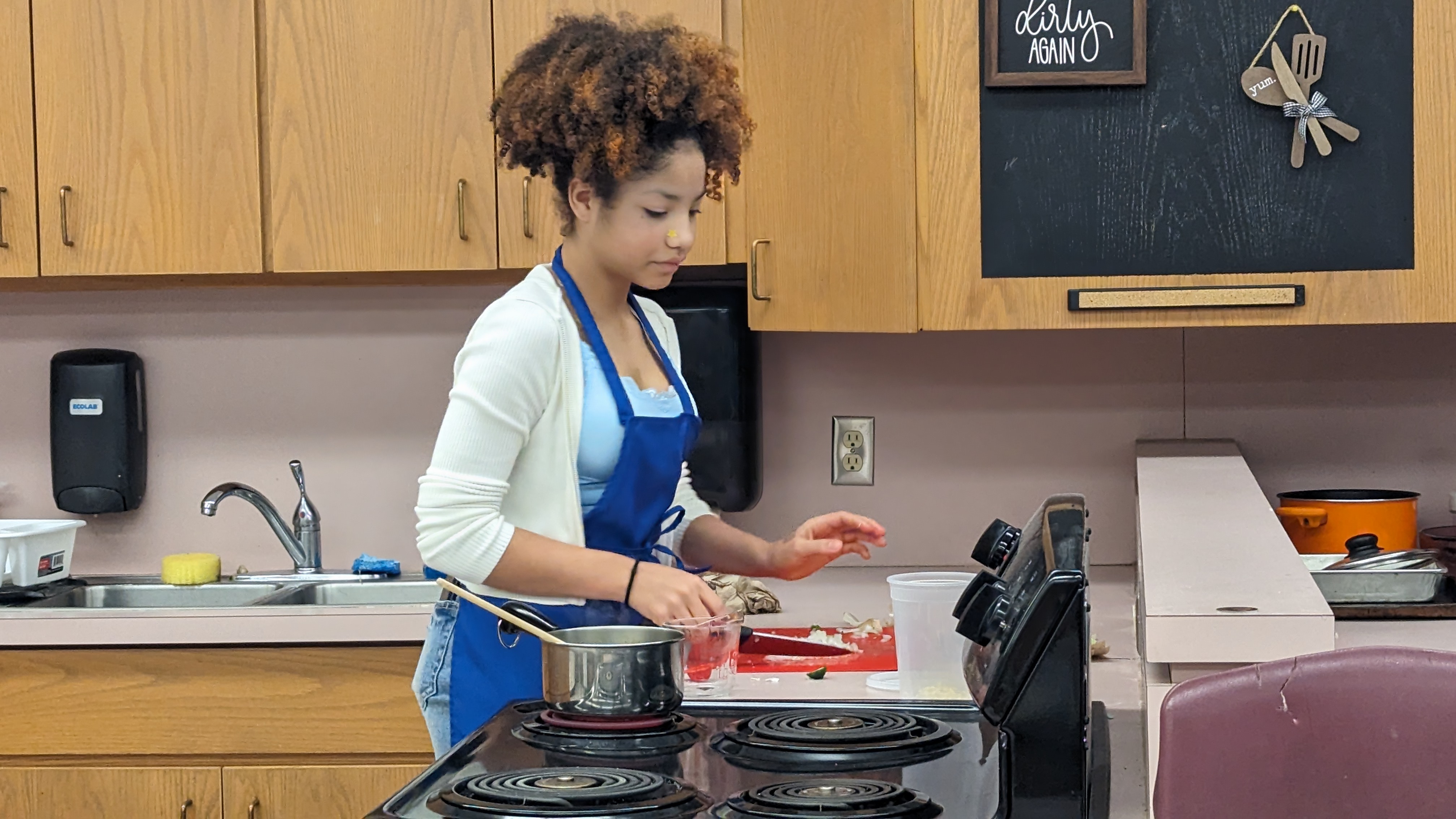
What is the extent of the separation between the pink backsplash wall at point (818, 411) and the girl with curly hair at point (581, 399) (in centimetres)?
107

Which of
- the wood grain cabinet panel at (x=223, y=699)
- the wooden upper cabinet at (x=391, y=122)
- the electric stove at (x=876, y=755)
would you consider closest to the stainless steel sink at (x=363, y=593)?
the wood grain cabinet panel at (x=223, y=699)

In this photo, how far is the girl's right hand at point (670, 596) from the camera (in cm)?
138

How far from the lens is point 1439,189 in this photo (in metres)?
2.12

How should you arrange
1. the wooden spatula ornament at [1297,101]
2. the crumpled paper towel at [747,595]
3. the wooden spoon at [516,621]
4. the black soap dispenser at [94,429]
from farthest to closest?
the black soap dispenser at [94,429], the crumpled paper towel at [747,595], the wooden spatula ornament at [1297,101], the wooden spoon at [516,621]

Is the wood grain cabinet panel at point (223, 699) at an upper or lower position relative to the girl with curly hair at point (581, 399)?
lower

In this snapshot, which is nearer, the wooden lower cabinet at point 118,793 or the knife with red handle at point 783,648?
the knife with red handle at point 783,648

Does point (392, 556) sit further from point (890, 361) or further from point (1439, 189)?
point (1439, 189)

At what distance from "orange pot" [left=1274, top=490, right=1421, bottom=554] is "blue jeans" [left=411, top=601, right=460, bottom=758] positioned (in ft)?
4.47

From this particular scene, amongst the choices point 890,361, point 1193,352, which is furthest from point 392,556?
point 1193,352

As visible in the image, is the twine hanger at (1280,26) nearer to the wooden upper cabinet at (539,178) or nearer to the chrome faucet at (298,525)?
the wooden upper cabinet at (539,178)

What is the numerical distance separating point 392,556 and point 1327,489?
166 centimetres

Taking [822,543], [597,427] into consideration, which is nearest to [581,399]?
[597,427]

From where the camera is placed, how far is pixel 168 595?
2723mm

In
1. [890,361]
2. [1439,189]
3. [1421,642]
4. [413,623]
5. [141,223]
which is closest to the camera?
[1421,642]
